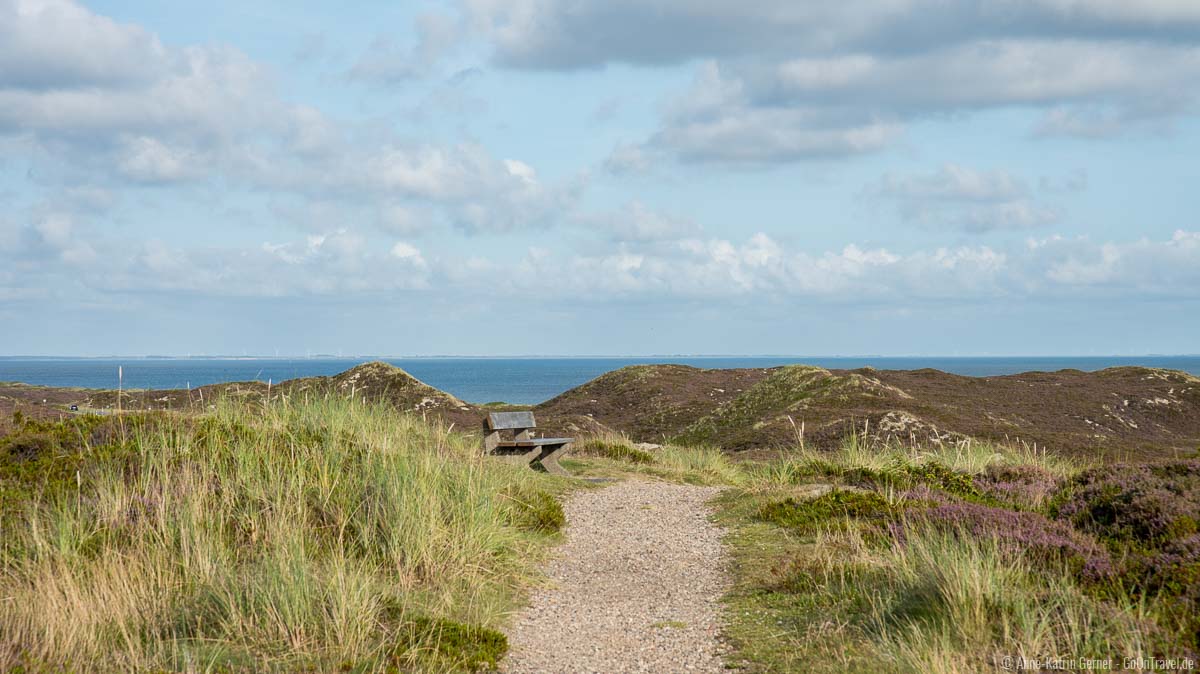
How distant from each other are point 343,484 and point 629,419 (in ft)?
79.0

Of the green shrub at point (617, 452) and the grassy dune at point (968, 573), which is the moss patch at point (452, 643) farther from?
the green shrub at point (617, 452)

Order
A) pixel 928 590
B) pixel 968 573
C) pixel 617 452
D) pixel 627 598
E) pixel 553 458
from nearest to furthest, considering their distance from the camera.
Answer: pixel 968 573, pixel 928 590, pixel 627 598, pixel 553 458, pixel 617 452

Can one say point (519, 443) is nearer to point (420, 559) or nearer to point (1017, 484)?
point (420, 559)

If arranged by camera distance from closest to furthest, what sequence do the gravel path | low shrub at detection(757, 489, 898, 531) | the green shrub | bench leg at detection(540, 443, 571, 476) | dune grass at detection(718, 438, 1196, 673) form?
dune grass at detection(718, 438, 1196, 673) → the gravel path → low shrub at detection(757, 489, 898, 531) → bench leg at detection(540, 443, 571, 476) → the green shrub

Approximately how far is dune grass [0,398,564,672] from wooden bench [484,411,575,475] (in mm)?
3908

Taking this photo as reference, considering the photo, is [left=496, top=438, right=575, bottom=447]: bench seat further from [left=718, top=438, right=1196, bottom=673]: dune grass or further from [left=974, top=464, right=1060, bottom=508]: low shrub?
[left=974, top=464, right=1060, bottom=508]: low shrub

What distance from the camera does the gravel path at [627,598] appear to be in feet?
20.0

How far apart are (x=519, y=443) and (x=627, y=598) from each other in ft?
24.0

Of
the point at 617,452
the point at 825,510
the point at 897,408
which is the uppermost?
the point at 897,408

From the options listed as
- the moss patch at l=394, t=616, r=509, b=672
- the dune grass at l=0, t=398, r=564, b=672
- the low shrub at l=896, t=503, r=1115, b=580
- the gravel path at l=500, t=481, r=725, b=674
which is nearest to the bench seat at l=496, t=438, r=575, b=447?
the gravel path at l=500, t=481, r=725, b=674

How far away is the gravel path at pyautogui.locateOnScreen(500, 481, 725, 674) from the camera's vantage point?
611 cm

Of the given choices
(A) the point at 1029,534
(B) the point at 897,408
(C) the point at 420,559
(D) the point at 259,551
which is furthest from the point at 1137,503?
(B) the point at 897,408

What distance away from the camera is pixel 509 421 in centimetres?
1535

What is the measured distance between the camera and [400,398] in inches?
1211
